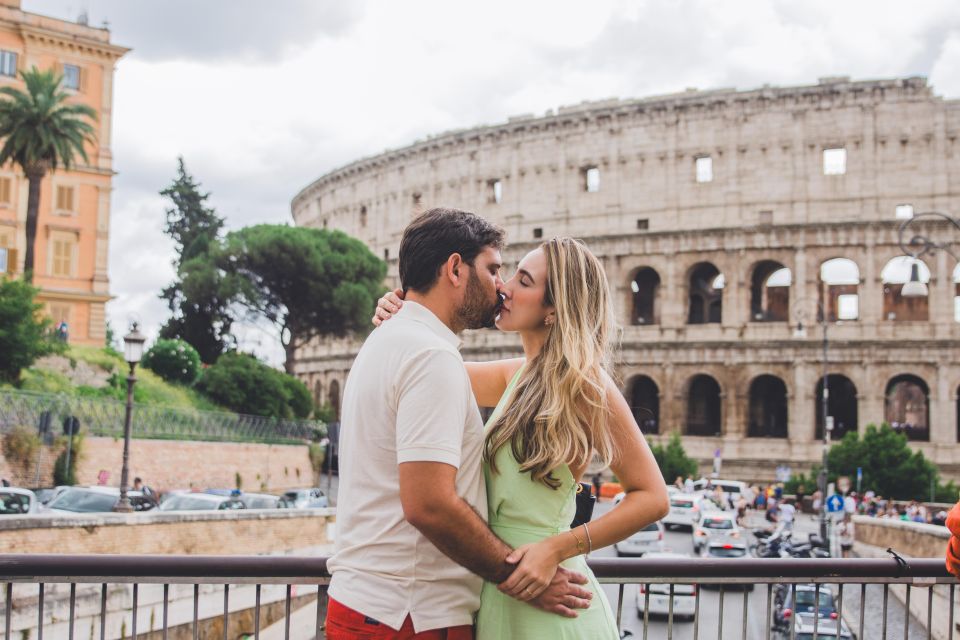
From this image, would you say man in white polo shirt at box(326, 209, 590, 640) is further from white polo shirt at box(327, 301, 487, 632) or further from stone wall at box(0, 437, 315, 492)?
stone wall at box(0, 437, 315, 492)

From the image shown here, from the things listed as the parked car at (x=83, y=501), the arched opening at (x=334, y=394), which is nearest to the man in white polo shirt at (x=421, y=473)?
the parked car at (x=83, y=501)

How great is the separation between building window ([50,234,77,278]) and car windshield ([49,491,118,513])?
22821mm

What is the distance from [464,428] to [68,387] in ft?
91.7

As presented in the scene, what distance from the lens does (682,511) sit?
1137 inches

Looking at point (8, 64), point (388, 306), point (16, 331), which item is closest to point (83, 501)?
point (16, 331)

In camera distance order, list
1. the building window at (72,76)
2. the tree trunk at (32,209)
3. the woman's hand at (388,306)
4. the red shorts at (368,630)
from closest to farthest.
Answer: the red shorts at (368,630) < the woman's hand at (388,306) < the tree trunk at (32,209) < the building window at (72,76)

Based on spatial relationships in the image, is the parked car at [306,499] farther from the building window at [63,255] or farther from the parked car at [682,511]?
the building window at [63,255]

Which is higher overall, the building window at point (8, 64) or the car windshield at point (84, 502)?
the building window at point (8, 64)

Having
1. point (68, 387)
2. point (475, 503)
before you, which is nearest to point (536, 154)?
point (68, 387)

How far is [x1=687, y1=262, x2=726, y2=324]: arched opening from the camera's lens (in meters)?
47.9

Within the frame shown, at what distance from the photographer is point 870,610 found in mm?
18797

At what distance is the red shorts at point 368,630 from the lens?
285cm

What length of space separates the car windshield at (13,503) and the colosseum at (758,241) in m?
29.2

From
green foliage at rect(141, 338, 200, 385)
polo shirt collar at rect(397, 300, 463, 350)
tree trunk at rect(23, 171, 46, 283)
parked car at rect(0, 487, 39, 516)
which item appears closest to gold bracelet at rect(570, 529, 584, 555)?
polo shirt collar at rect(397, 300, 463, 350)
